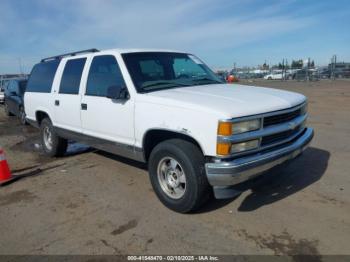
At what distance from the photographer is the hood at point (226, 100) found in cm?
360

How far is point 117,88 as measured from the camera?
4551 millimetres

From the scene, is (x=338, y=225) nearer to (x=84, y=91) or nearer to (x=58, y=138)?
(x=84, y=91)

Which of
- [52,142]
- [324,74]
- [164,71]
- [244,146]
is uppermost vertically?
[164,71]

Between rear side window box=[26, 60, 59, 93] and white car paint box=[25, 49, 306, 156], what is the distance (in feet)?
3.14

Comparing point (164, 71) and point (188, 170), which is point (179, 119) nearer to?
point (188, 170)

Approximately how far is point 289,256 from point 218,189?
0.94 m

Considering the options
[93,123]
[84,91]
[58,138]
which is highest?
[84,91]

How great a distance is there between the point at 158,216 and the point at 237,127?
4.88 feet

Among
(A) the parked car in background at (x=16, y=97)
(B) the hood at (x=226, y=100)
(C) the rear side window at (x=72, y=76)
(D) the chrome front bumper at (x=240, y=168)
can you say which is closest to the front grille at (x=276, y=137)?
(D) the chrome front bumper at (x=240, y=168)

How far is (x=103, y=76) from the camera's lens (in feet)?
17.0

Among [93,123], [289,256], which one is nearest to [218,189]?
[289,256]

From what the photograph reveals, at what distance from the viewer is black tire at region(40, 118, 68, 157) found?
6835mm

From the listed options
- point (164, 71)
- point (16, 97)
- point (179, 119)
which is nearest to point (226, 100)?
point (179, 119)

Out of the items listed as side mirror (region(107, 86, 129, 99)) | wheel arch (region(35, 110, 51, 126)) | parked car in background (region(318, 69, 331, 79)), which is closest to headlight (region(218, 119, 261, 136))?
side mirror (region(107, 86, 129, 99))
